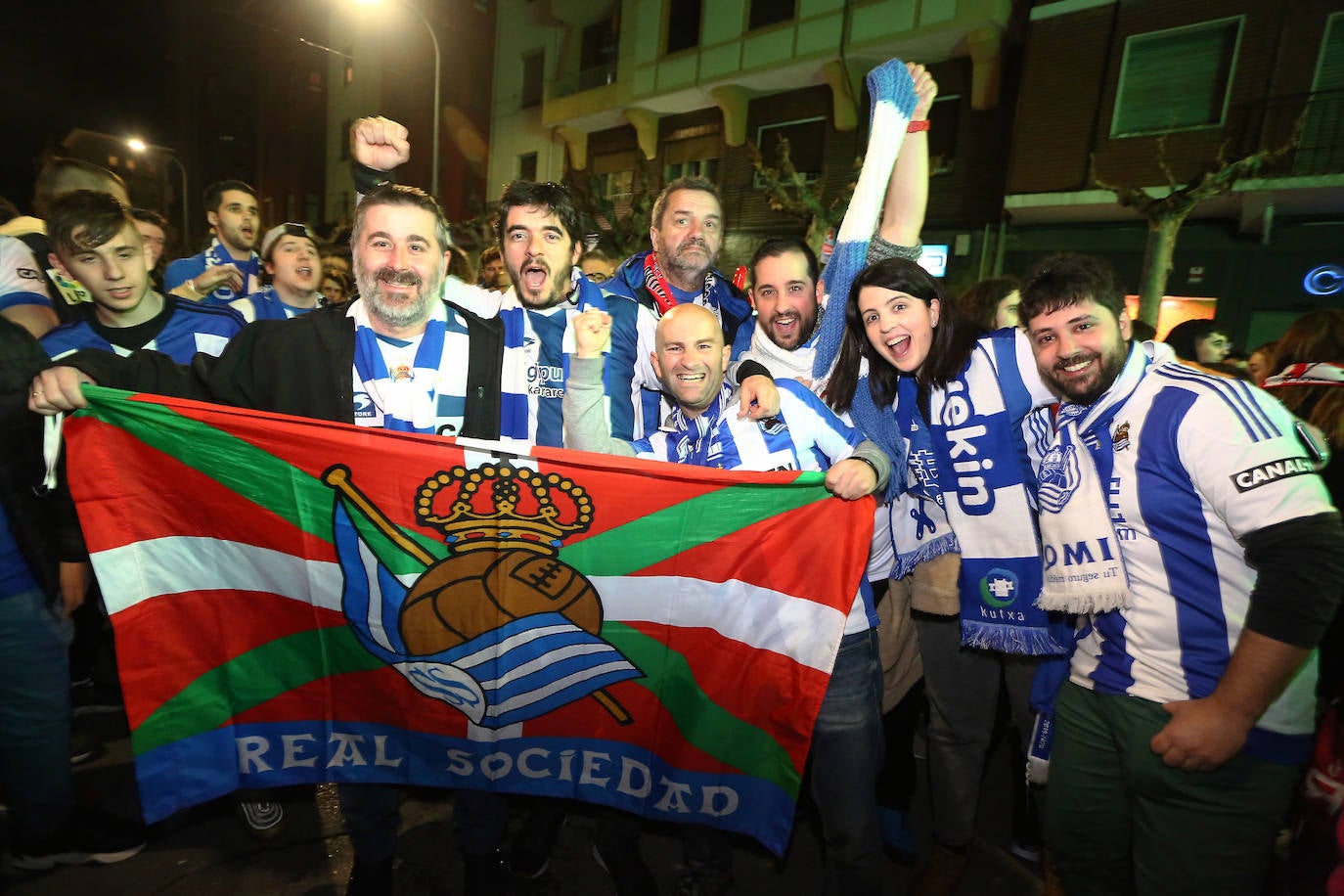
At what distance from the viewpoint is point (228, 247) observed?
537 centimetres

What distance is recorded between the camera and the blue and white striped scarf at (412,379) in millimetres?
2418

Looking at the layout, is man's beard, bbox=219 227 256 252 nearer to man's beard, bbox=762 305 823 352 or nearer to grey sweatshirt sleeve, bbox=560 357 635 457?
grey sweatshirt sleeve, bbox=560 357 635 457

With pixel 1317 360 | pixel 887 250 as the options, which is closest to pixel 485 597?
pixel 887 250

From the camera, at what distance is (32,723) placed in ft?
7.77

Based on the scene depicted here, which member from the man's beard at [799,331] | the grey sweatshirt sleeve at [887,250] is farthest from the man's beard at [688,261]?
the grey sweatshirt sleeve at [887,250]

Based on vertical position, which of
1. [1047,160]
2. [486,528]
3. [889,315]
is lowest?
[486,528]

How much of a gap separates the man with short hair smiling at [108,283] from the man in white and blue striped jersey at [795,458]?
63.4 inches

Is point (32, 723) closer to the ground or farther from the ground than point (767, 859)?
farther from the ground

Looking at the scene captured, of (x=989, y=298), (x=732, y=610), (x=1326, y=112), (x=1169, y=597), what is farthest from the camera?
(x=1326, y=112)

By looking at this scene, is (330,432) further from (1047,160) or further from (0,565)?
(1047,160)

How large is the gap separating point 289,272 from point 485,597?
3342 millimetres

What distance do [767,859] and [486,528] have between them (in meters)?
1.89

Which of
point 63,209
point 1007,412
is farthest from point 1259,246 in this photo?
point 63,209

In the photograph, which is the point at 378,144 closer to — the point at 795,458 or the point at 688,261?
the point at 688,261
